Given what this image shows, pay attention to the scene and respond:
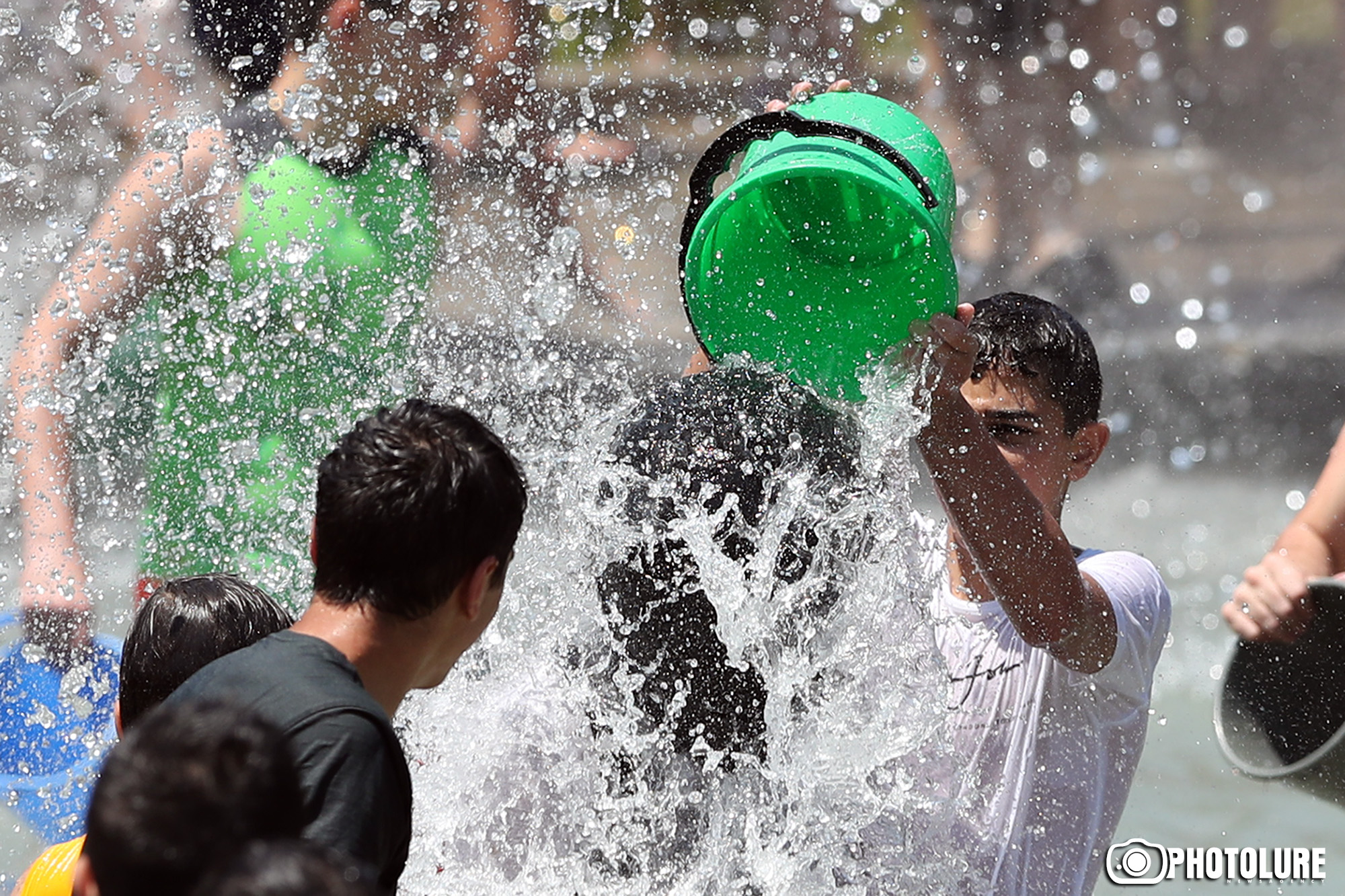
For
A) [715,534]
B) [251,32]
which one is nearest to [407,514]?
[715,534]

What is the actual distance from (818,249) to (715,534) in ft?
1.64

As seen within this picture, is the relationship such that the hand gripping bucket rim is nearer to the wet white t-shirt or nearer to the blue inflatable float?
the wet white t-shirt

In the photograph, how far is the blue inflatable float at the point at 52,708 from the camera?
2277 mm

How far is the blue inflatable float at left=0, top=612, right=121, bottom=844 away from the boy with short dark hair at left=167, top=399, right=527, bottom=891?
106 centimetres

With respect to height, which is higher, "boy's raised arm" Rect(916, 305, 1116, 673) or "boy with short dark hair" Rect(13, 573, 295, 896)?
"boy's raised arm" Rect(916, 305, 1116, 673)

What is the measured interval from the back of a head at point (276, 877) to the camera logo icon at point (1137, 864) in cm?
285

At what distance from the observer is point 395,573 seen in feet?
4.51

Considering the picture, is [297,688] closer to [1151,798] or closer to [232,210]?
[232,210]

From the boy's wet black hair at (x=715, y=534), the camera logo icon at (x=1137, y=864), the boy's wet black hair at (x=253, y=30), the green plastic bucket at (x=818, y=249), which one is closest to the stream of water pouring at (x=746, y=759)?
the boy's wet black hair at (x=715, y=534)

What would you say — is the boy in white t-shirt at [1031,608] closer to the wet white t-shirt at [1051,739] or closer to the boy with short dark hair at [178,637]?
the wet white t-shirt at [1051,739]

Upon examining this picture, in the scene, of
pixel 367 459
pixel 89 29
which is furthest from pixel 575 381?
pixel 89 29

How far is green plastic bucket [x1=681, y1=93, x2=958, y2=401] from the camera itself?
6.05 feet

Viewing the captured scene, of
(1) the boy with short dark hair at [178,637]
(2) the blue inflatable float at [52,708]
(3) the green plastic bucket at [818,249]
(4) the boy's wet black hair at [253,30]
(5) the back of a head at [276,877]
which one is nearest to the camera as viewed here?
(5) the back of a head at [276,877]

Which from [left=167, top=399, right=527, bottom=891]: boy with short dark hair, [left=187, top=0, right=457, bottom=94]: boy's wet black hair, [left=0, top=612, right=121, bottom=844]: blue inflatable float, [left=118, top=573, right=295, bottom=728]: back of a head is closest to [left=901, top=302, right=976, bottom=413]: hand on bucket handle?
[left=167, top=399, right=527, bottom=891]: boy with short dark hair
